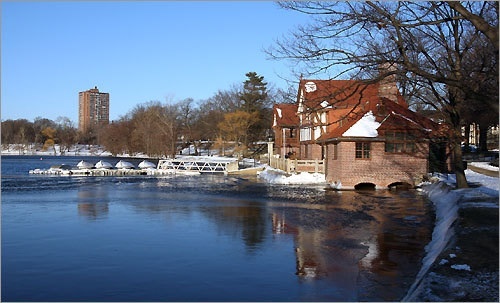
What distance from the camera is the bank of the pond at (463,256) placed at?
8.30m

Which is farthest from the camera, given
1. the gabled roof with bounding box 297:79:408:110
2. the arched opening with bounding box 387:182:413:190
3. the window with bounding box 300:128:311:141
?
the window with bounding box 300:128:311:141

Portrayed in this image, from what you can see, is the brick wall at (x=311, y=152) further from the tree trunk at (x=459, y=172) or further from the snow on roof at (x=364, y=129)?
the tree trunk at (x=459, y=172)

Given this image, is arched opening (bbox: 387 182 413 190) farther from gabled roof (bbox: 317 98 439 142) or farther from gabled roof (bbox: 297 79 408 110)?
gabled roof (bbox: 297 79 408 110)

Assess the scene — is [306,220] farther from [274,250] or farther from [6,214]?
[6,214]

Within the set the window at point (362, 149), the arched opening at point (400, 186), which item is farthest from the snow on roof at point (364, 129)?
the arched opening at point (400, 186)

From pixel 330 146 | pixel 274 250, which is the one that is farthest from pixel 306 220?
pixel 330 146

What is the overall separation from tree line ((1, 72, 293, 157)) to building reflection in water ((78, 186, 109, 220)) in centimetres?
4536

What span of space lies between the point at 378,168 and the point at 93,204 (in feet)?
52.4

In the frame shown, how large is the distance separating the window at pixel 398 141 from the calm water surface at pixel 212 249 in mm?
6138

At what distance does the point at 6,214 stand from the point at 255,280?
1339 cm

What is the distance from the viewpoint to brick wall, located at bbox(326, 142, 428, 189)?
2997cm

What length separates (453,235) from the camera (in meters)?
12.4

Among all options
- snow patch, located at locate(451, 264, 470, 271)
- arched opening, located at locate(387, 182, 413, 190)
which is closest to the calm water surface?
snow patch, located at locate(451, 264, 470, 271)

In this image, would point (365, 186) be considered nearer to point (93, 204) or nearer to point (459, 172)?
point (459, 172)
